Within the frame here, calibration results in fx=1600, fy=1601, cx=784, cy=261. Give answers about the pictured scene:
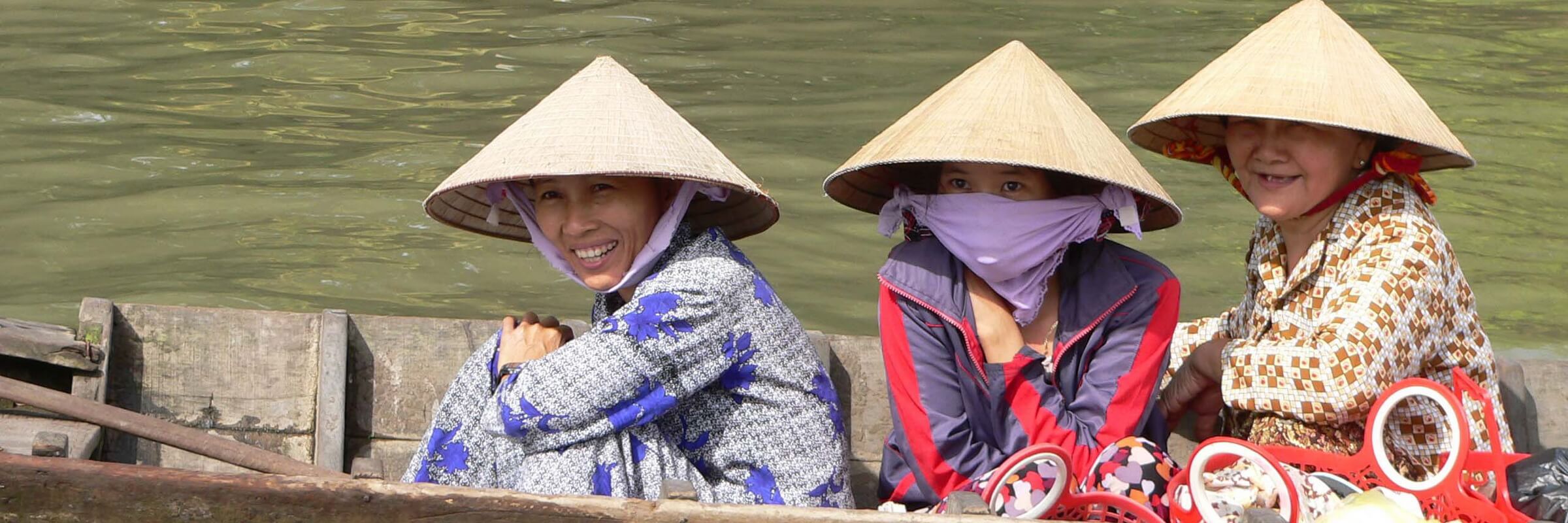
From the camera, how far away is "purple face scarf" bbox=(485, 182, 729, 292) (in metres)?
2.56

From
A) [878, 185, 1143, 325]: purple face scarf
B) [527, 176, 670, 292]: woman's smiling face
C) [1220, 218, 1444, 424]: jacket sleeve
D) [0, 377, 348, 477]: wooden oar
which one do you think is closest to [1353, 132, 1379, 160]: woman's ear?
[1220, 218, 1444, 424]: jacket sleeve

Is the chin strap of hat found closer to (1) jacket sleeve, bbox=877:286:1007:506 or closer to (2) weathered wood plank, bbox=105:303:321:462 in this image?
(1) jacket sleeve, bbox=877:286:1007:506

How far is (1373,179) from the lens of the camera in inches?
111

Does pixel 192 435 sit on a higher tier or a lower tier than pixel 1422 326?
lower

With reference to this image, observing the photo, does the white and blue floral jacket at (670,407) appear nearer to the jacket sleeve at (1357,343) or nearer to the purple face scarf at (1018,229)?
the purple face scarf at (1018,229)

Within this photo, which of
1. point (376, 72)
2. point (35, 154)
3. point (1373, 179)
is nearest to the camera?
point (1373, 179)

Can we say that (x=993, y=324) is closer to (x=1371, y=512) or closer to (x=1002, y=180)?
(x=1002, y=180)

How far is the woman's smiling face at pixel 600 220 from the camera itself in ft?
Answer: 8.41

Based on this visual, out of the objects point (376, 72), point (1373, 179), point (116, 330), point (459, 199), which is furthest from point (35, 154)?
point (1373, 179)

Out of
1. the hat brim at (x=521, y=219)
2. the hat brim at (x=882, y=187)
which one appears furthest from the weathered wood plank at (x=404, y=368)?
the hat brim at (x=882, y=187)

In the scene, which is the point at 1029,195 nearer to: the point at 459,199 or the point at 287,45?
the point at 459,199

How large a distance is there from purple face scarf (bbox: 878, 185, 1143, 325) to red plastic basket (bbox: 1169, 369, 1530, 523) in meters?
0.44

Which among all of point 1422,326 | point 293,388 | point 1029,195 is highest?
point 1029,195

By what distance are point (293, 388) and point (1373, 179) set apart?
2.08m
